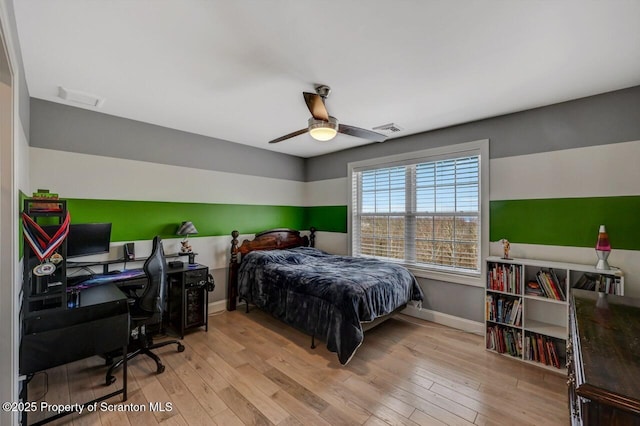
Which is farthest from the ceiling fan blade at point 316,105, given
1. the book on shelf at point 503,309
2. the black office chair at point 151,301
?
the book on shelf at point 503,309

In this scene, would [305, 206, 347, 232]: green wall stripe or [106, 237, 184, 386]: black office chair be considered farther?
[305, 206, 347, 232]: green wall stripe

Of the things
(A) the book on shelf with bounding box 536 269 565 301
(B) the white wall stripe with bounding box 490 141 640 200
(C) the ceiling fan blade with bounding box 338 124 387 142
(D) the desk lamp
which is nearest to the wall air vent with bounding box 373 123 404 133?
(C) the ceiling fan blade with bounding box 338 124 387 142

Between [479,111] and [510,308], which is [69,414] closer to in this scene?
[510,308]

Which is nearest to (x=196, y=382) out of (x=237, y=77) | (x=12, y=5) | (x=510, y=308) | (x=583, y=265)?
(x=237, y=77)

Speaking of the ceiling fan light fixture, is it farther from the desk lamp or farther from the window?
the desk lamp

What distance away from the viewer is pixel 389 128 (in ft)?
11.5

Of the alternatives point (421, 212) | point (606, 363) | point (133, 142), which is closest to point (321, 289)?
Result: point (421, 212)

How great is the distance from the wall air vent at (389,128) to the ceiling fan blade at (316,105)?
4.42 ft

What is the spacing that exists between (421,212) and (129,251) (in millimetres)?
3682

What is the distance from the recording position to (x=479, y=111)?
2982 mm

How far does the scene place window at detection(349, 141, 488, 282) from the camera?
3.37 metres

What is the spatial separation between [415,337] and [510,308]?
3.42ft

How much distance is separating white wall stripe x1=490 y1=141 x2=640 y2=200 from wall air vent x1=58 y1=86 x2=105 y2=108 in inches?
169

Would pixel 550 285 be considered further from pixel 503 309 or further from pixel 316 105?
pixel 316 105
